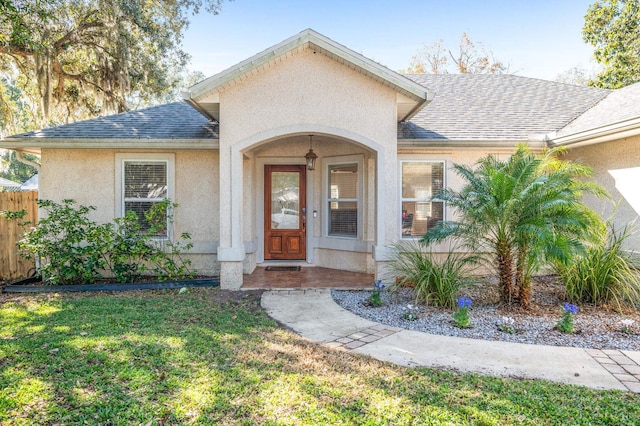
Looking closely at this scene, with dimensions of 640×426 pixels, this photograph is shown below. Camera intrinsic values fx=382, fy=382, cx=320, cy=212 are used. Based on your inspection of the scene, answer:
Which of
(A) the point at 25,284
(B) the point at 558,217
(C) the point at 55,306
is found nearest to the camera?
(B) the point at 558,217

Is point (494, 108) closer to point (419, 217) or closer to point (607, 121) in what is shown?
point (607, 121)

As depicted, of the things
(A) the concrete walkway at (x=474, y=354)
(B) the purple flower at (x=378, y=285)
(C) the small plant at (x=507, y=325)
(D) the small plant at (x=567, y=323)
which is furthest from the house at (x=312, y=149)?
(D) the small plant at (x=567, y=323)

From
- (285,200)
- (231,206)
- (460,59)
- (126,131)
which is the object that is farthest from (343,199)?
(460,59)

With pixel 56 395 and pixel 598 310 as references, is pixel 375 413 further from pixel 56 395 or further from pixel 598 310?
pixel 598 310

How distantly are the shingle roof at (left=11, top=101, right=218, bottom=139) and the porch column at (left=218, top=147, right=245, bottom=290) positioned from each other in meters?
1.42

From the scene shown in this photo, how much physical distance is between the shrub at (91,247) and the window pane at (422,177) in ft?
16.3

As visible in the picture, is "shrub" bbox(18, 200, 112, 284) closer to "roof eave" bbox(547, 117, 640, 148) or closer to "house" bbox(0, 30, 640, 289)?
"house" bbox(0, 30, 640, 289)

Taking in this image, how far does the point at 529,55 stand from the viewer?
79.7 ft

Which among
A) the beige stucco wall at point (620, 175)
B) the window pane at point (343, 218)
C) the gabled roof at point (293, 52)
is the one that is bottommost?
the window pane at point (343, 218)

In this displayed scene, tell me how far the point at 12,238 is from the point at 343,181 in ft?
25.1

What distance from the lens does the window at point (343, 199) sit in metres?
9.23

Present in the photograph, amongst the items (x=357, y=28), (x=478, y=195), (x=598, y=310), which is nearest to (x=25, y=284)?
(x=478, y=195)

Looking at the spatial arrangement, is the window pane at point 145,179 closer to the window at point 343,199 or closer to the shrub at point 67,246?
the shrub at point 67,246

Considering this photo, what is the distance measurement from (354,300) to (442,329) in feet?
6.15
